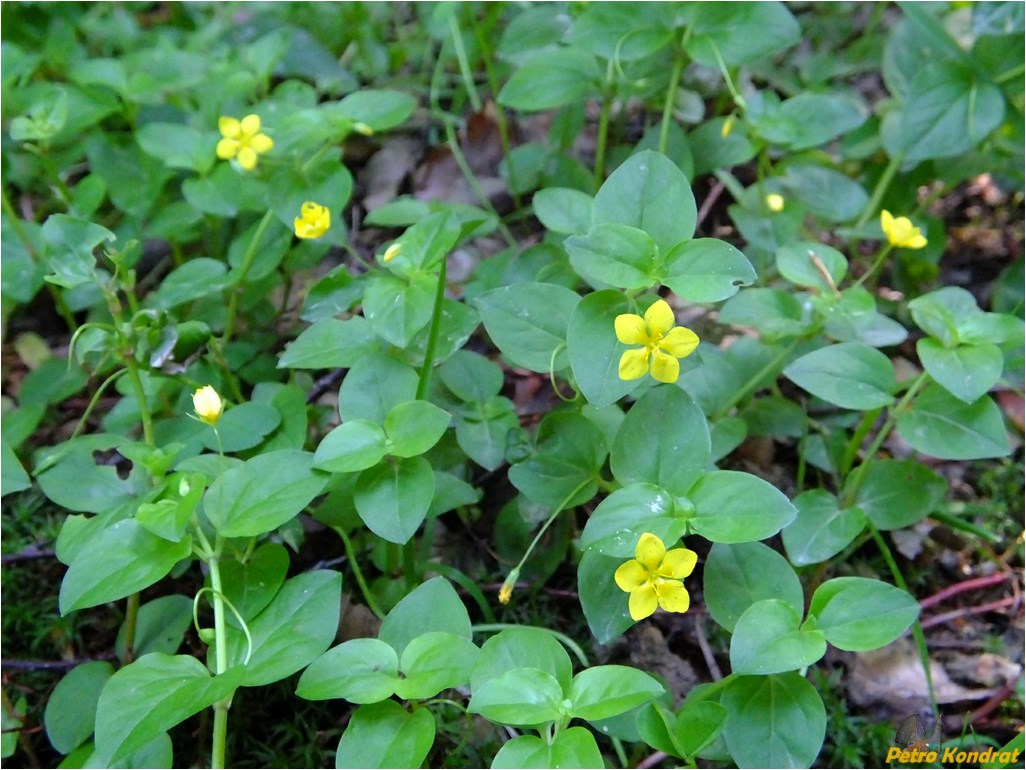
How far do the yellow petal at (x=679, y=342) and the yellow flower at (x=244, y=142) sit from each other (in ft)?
3.19

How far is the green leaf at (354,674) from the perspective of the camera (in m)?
1.15

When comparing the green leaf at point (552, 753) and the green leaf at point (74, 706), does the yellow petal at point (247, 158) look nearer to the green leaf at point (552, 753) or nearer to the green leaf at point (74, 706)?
the green leaf at point (74, 706)

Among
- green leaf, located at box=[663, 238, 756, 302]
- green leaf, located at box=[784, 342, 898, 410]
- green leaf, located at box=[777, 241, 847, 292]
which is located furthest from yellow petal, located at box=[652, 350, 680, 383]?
green leaf, located at box=[777, 241, 847, 292]

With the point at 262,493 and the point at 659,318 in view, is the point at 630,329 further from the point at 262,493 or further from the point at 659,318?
the point at 262,493

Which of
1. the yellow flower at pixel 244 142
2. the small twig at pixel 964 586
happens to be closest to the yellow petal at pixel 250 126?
the yellow flower at pixel 244 142

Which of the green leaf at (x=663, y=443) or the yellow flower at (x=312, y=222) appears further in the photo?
the yellow flower at (x=312, y=222)

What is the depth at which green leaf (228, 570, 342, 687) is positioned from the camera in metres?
1.20

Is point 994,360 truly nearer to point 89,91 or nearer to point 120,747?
point 120,747

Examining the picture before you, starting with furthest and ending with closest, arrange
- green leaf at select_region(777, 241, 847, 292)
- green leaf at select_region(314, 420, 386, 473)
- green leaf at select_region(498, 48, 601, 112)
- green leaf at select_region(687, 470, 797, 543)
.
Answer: green leaf at select_region(498, 48, 601, 112)
green leaf at select_region(777, 241, 847, 292)
green leaf at select_region(314, 420, 386, 473)
green leaf at select_region(687, 470, 797, 543)

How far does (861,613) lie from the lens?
4.05 ft

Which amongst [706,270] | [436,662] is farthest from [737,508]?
[436,662]

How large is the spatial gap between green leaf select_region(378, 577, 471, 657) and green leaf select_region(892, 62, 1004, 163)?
145cm

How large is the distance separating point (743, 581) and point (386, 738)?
572 mm

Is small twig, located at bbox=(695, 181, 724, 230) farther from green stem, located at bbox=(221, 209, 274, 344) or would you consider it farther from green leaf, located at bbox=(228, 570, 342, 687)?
green leaf, located at bbox=(228, 570, 342, 687)
